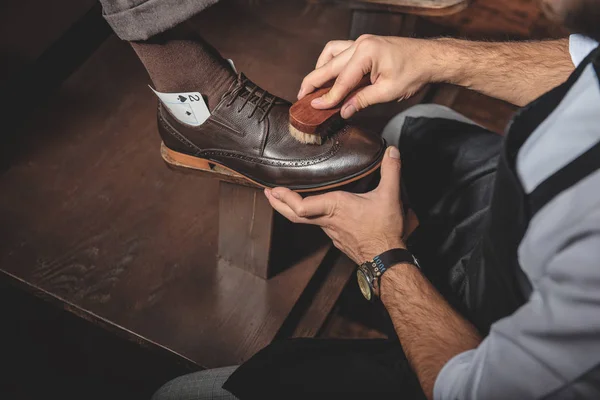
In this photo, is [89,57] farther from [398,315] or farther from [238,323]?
[398,315]

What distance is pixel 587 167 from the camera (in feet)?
2.04

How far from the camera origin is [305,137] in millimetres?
1000

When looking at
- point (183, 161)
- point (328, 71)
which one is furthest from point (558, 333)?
point (183, 161)

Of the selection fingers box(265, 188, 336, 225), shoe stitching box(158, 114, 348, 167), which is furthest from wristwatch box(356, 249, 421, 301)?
shoe stitching box(158, 114, 348, 167)

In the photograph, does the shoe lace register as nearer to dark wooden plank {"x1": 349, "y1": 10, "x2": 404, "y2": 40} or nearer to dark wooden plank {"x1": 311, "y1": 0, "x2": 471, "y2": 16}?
dark wooden plank {"x1": 311, "y1": 0, "x2": 471, "y2": 16}

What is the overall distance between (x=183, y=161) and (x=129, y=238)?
30 cm

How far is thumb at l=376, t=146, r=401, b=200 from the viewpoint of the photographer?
91cm

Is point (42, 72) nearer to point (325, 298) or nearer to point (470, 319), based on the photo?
point (325, 298)

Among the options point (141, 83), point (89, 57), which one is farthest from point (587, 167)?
A: point (89, 57)

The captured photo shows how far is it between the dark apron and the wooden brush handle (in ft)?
0.98

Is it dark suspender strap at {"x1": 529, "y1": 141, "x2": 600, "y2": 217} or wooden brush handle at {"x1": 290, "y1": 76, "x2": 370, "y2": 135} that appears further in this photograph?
wooden brush handle at {"x1": 290, "y1": 76, "x2": 370, "y2": 135}

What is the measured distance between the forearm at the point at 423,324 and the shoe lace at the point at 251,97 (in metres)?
0.38

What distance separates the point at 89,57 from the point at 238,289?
2.77 ft

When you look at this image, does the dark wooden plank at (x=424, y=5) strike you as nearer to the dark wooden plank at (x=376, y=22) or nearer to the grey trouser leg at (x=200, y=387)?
the dark wooden plank at (x=376, y=22)
